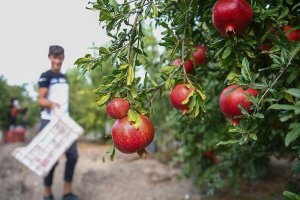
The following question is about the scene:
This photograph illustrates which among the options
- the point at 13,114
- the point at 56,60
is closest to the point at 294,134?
the point at 56,60

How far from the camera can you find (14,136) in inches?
273

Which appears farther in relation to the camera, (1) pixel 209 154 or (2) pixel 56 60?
(1) pixel 209 154

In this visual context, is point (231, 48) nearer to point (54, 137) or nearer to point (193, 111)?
point (193, 111)

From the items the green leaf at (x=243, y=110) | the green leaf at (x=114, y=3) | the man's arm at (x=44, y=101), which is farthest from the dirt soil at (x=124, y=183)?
the green leaf at (x=114, y=3)

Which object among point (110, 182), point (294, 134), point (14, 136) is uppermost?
point (294, 134)

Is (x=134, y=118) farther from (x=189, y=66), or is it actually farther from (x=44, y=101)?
(x=44, y=101)

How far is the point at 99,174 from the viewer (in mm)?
4535

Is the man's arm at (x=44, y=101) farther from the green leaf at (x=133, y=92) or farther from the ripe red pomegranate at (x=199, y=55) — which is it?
the green leaf at (x=133, y=92)

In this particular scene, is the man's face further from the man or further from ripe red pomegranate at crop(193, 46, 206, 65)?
ripe red pomegranate at crop(193, 46, 206, 65)

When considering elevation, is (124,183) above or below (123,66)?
below

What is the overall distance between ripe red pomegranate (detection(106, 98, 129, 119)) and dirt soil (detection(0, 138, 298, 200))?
243 cm

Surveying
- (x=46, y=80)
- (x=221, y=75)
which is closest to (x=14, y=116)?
(x=46, y=80)

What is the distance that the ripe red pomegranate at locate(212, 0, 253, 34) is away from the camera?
50.4 inches

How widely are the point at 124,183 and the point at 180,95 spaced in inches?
119
